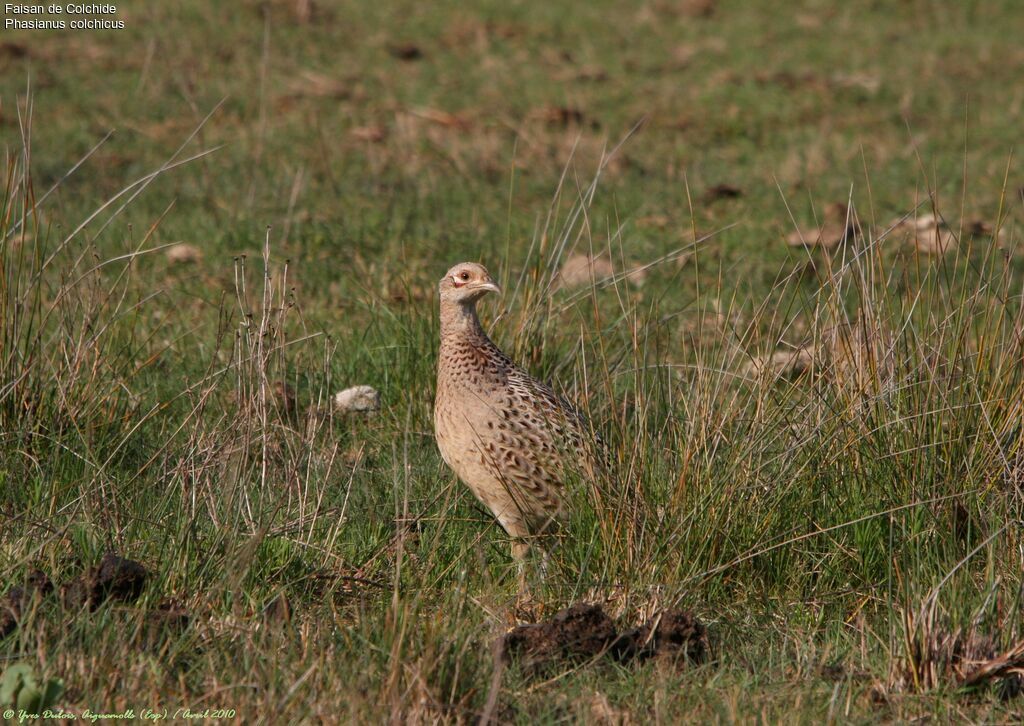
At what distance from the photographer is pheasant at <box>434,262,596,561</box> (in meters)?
4.64

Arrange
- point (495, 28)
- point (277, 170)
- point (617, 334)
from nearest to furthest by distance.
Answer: point (617, 334)
point (277, 170)
point (495, 28)

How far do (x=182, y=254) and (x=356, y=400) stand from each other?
7.20ft

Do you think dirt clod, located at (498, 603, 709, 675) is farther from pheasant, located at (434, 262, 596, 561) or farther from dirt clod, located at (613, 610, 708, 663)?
pheasant, located at (434, 262, 596, 561)

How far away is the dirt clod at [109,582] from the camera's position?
3779 millimetres

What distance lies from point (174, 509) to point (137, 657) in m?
0.85

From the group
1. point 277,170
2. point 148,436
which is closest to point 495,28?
point 277,170

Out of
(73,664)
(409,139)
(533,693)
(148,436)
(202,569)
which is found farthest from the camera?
(409,139)

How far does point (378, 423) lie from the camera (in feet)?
18.8

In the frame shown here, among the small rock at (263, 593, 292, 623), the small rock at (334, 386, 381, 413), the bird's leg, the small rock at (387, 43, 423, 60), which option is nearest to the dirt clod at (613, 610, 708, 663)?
the bird's leg

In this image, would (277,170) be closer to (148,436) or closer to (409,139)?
(409,139)

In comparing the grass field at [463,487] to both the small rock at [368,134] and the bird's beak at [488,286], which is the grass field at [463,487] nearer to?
the bird's beak at [488,286]

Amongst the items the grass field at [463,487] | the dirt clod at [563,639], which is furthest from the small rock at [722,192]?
the dirt clod at [563,639]

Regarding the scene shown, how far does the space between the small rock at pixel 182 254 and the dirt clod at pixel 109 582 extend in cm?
382

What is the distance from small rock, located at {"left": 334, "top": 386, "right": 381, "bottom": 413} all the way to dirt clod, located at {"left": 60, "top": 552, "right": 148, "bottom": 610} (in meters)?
1.92
